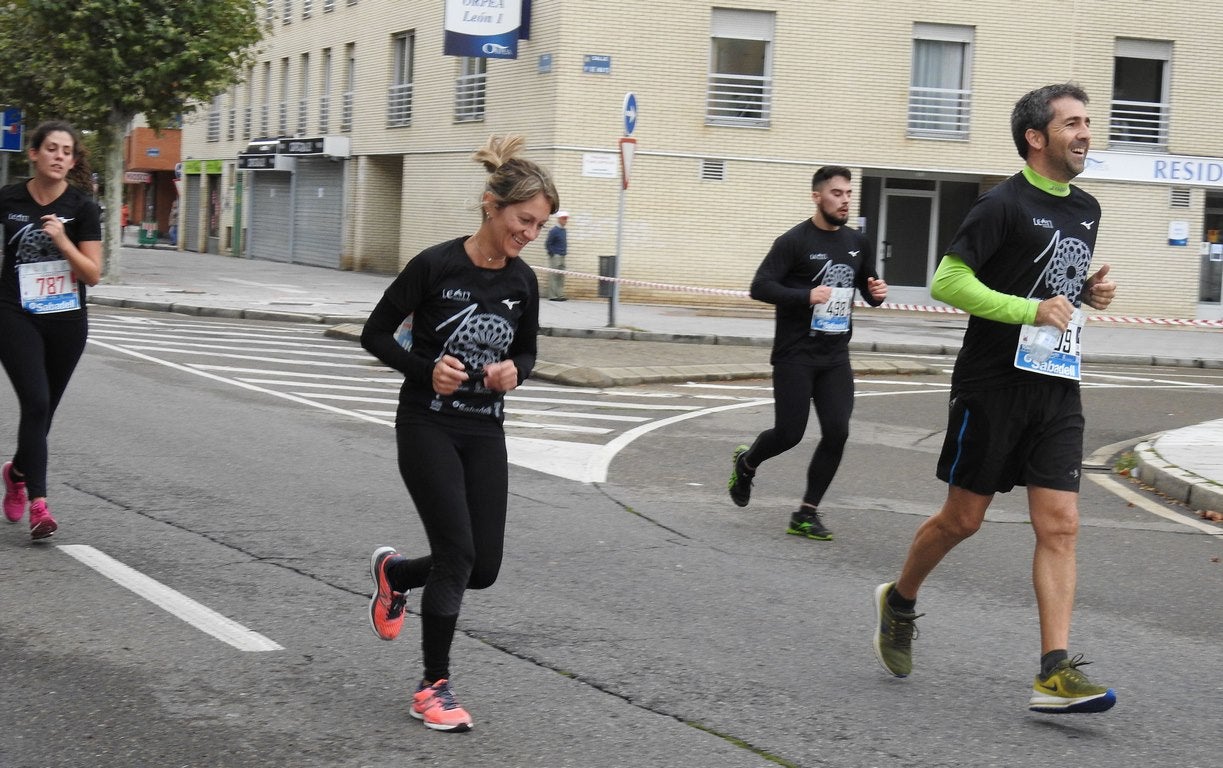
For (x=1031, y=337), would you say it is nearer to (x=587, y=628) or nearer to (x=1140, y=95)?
(x=587, y=628)

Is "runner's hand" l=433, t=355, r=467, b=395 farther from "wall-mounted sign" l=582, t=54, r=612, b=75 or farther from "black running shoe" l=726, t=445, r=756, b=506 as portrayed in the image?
"wall-mounted sign" l=582, t=54, r=612, b=75

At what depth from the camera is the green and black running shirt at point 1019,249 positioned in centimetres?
505

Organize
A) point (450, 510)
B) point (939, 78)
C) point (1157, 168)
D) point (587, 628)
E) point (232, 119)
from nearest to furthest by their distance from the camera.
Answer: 1. point (450, 510)
2. point (587, 628)
3. point (939, 78)
4. point (1157, 168)
5. point (232, 119)

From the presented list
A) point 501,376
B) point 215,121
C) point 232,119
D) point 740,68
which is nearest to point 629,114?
point 740,68

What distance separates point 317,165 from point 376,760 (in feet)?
128

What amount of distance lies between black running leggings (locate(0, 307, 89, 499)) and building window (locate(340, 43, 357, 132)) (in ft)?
111

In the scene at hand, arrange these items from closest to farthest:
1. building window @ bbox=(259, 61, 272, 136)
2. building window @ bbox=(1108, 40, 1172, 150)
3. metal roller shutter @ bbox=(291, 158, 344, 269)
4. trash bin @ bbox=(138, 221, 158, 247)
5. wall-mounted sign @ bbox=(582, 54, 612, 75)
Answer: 1. wall-mounted sign @ bbox=(582, 54, 612, 75)
2. building window @ bbox=(1108, 40, 1172, 150)
3. metal roller shutter @ bbox=(291, 158, 344, 269)
4. building window @ bbox=(259, 61, 272, 136)
5. trash bin @ bbox=(138, 221, 158, 247)

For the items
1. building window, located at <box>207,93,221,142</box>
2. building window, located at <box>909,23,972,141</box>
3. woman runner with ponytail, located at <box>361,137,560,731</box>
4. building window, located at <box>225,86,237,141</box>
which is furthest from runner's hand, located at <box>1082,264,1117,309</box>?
building window, located at <box>207,93,221,142</box>

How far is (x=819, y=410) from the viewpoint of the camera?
8148mm

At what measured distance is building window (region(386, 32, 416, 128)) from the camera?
3638 centimetres

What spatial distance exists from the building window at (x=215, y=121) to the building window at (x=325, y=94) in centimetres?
1085

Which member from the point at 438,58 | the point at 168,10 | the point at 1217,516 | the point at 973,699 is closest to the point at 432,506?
the point at 973,699

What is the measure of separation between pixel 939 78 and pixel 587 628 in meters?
26.7

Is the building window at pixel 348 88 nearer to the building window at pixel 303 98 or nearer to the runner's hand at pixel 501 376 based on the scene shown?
the building window at pixel 303 98
